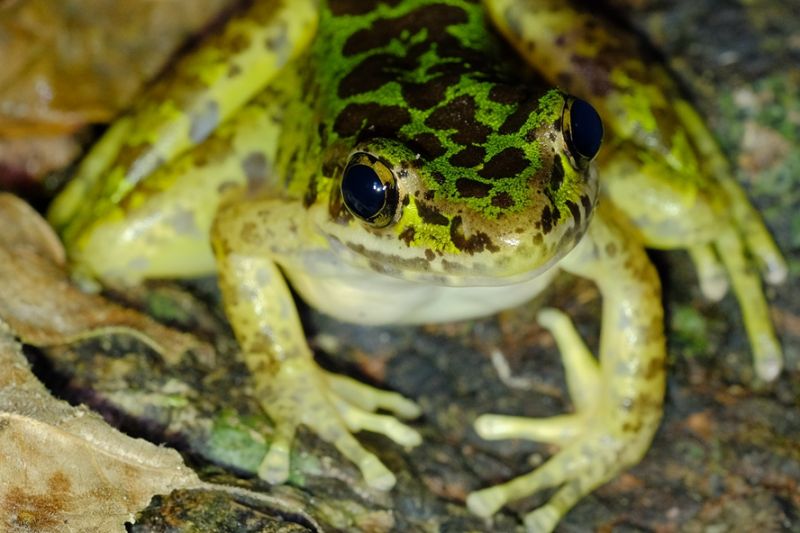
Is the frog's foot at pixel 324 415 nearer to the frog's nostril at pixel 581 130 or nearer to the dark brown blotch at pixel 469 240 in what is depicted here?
the dark brown blotch at pixel 469 240

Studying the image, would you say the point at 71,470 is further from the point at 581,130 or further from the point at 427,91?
the point at 581,130

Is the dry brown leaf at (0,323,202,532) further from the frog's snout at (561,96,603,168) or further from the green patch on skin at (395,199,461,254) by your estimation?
the frog's snout at (561,96,603,168)

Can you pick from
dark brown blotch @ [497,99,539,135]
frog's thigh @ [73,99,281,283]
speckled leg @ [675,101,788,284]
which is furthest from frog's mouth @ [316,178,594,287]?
speckled leg @ [675,101,788,284]

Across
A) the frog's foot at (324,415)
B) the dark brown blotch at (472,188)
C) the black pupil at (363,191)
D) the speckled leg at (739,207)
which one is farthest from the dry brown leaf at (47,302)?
the speckled leg at (739,207)

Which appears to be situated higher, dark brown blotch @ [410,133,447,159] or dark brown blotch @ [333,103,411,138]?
dark brown blotch @ [410,133,447,159]

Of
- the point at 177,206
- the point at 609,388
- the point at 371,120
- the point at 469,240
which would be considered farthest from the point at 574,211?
the point at 177,206

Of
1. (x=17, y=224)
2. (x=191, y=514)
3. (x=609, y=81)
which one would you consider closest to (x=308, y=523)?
(x=191, y=514)
